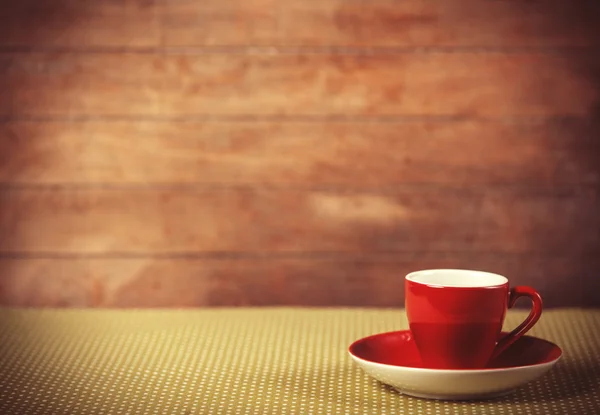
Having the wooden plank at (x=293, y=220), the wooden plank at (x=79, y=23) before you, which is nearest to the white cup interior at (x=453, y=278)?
the wooden plank at (x=293, y=220)

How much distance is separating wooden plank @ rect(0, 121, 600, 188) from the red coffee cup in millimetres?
474

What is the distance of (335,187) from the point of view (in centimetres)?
110

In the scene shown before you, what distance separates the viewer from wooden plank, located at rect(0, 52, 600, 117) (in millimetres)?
1083

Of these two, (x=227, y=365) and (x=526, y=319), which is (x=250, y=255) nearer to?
(x=227, y=365)

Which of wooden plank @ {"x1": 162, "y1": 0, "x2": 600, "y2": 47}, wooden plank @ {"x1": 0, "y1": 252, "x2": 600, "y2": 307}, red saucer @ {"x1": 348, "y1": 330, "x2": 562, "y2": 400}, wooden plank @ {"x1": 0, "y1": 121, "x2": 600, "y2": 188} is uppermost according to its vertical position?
wooden plank @ {"x1": 162, "y1": 0, "x2": 600, "y2": 47}

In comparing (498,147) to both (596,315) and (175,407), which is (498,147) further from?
(175,407)

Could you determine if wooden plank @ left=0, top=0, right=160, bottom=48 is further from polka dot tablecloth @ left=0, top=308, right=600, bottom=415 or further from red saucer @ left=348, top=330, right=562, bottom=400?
red saucer @ left=348, top=330, right=562, bottom=400

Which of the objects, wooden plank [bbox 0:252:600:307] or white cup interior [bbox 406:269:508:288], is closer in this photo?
white cup interior [bbox 406:269:508:288]

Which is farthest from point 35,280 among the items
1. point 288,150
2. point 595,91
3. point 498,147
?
point 595,91

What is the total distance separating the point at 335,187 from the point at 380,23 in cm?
23

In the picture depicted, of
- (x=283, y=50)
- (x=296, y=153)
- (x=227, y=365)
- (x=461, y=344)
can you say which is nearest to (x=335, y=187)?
(x=296, y=153)

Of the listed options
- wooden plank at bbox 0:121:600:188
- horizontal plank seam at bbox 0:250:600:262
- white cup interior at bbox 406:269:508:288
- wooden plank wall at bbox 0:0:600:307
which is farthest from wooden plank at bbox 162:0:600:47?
white cup interior at bbox 406:269:508:288

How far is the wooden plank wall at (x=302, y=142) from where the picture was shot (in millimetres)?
1083

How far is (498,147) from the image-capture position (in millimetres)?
1093
